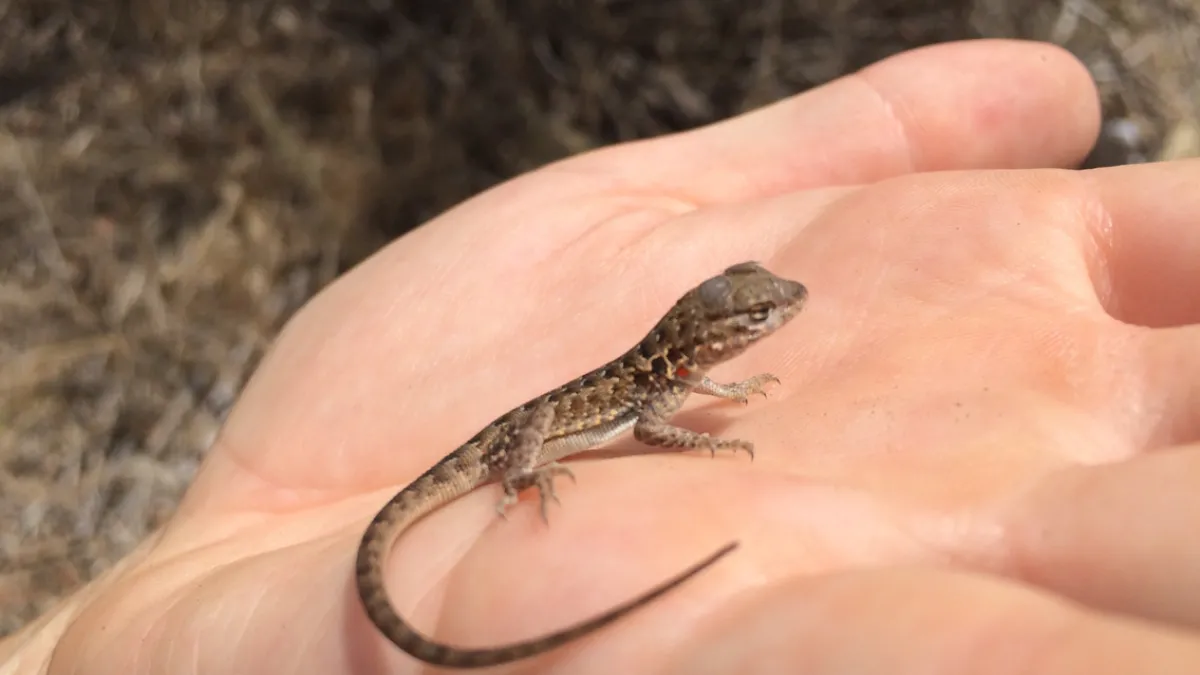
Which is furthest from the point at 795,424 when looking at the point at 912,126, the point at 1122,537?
the point at 912,126

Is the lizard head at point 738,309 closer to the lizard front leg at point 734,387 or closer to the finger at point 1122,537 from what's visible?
the lizard front leg at point 734,387

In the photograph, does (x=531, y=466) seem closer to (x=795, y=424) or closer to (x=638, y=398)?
(x=638, y=398)

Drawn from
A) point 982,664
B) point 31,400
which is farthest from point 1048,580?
point 31,400

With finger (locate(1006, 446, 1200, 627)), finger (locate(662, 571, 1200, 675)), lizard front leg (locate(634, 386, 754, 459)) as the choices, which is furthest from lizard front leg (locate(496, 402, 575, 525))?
finger (locate(1006, 446, 1200, 627))

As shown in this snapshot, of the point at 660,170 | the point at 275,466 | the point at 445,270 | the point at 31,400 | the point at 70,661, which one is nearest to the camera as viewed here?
the point at 70,661

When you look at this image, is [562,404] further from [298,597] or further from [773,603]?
[773,603]

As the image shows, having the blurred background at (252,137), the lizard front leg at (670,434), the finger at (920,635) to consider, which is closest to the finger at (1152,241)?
the lizard front leg at (670,434)

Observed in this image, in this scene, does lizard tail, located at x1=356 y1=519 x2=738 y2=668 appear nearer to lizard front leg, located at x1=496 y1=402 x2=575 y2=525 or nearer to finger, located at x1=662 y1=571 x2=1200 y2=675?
finger, located at x1=662 y1=571 x2=1200 y2=675
